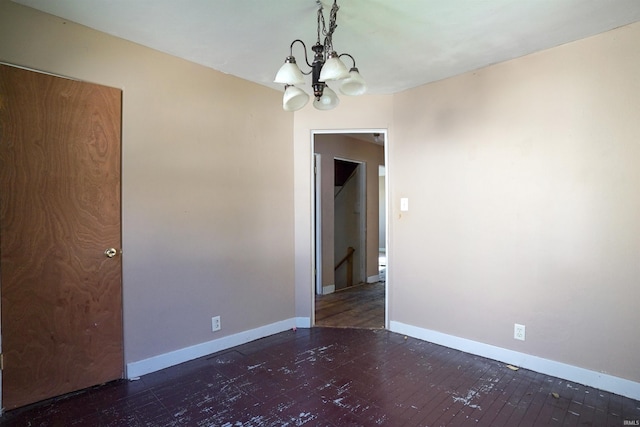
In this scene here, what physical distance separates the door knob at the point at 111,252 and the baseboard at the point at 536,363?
260 cm

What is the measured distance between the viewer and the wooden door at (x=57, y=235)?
6.59 ft

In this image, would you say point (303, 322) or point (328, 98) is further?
point (303, 322)

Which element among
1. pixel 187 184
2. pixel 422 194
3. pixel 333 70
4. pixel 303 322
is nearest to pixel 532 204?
pixel 422 194

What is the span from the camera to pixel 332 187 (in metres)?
5.07

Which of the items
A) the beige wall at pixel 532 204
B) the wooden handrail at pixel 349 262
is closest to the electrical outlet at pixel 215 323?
the beige wall at pixel 532 204

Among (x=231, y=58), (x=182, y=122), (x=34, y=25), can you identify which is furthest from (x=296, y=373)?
(x=34, y=25)

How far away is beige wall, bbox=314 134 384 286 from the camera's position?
4934 mm

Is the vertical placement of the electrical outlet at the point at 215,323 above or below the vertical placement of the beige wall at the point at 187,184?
below

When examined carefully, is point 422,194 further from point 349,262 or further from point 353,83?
point 349,262

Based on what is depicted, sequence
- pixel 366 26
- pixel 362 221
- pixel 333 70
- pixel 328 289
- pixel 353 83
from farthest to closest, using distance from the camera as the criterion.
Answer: pixel 362 221
pixel 328 289
pixel 366 26
pixel 353 83
pixel 333 70

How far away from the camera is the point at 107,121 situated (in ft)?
7.71

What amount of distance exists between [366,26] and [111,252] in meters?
2.28

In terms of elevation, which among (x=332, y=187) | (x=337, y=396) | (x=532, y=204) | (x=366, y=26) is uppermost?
(x=366, y=26)

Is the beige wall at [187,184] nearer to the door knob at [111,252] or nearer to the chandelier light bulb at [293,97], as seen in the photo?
the door knob at [111,252]
